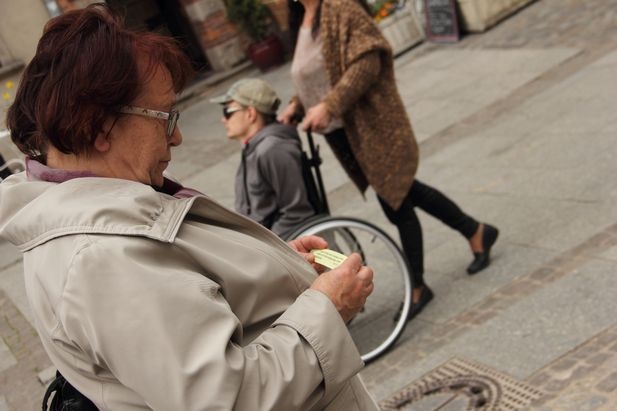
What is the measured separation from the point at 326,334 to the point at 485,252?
10.0 ft

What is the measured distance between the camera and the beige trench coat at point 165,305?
1398 mm

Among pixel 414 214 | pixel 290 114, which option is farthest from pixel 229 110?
pixel 414 214

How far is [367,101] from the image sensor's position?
4.01 meters

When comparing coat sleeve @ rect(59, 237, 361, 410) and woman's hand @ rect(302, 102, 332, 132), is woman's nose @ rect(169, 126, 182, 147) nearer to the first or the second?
coat sleeve @ rect(59, 237, 361, 410)

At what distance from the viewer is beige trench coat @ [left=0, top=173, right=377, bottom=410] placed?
1.40m

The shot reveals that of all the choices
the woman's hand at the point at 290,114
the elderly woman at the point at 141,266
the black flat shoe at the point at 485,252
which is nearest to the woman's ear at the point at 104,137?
the elderly woman at the point at 141,266

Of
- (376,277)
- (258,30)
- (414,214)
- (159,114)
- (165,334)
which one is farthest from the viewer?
(258,30)

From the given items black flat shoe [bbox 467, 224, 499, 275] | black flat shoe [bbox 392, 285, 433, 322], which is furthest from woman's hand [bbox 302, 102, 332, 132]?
black flat shoe [bbox 467, 224, 499, 275]

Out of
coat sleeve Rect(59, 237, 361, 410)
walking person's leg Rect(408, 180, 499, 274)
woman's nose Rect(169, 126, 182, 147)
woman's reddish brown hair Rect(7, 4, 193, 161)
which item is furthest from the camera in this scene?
walking person's leg Rect(408, 180, 499, 274)

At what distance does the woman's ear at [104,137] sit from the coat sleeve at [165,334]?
0.93 ft

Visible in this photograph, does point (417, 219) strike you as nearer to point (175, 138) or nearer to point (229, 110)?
point (229, 110)

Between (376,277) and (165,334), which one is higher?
(165,334)

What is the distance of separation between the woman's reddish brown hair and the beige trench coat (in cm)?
11

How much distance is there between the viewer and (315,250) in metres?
2.19
